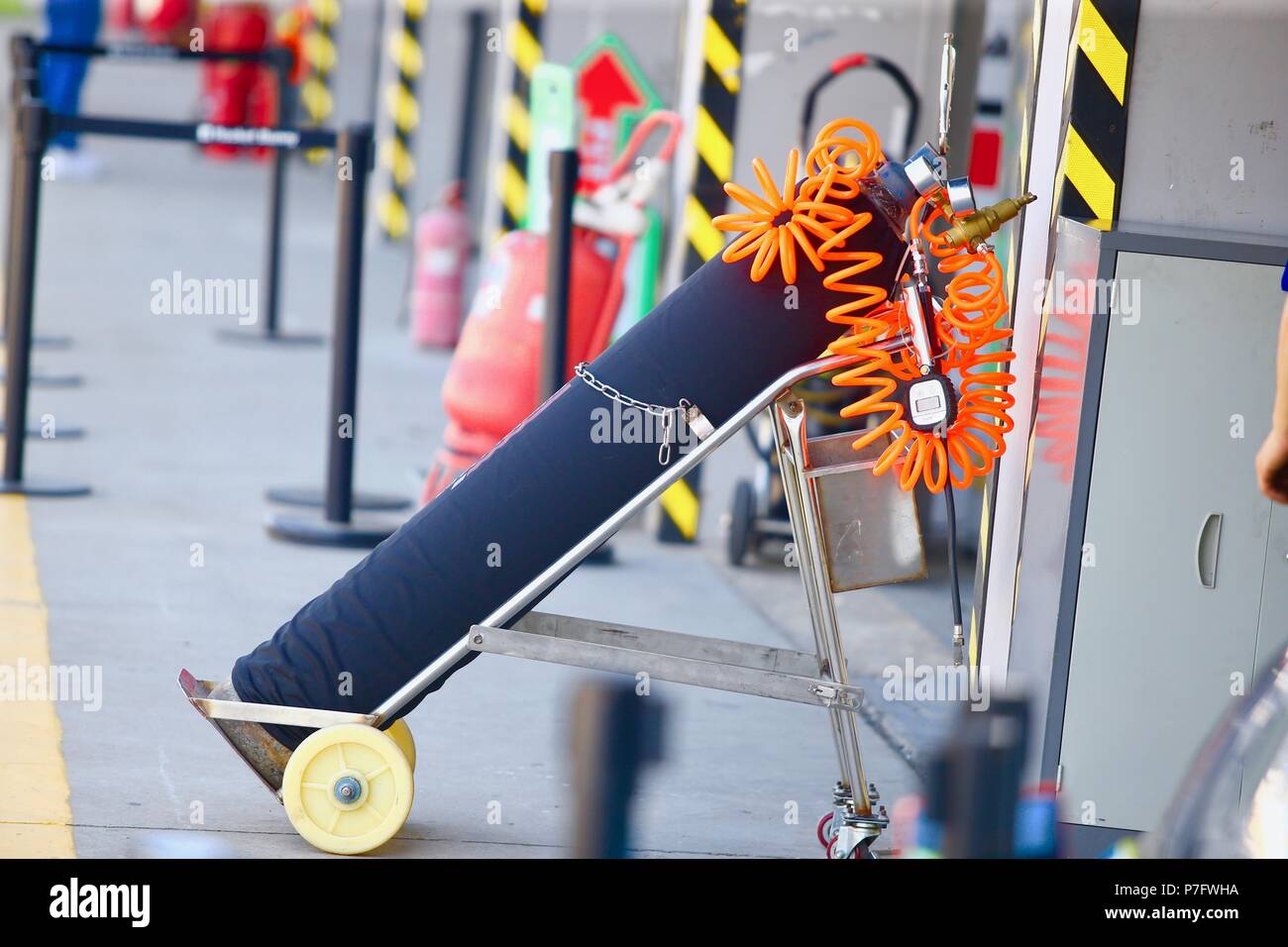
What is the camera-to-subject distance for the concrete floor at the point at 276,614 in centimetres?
402

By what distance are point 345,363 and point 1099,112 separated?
3074 millimetres

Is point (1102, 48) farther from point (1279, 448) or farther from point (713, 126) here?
point (713, 126)

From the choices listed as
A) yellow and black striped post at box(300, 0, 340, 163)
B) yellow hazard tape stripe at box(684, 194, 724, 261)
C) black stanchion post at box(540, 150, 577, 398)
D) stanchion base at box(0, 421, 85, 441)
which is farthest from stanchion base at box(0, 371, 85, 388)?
yellow and black striped post at box(300, 0, 340, 163)

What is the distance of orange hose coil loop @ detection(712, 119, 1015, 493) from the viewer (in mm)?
3471

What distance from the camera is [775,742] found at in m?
4.80

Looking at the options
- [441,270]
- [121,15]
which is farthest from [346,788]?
[121,15]

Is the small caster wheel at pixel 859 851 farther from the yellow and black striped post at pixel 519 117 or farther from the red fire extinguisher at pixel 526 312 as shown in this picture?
the yellow and black striped post at pixel 519 117

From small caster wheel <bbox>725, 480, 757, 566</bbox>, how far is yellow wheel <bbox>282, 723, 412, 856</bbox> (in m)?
3.02

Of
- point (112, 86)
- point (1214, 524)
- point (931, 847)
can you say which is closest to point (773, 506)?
point (1214, 524)

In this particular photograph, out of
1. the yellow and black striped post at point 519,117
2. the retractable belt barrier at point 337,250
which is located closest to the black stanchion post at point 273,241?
the yellow and black striped post at point 519,117

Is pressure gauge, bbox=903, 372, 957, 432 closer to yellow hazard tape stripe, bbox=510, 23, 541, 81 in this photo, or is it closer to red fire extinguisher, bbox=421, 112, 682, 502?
red fire extinguisher, bbox=421, 112, 682, 502

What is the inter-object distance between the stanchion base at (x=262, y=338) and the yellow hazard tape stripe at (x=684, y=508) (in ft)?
13.0
